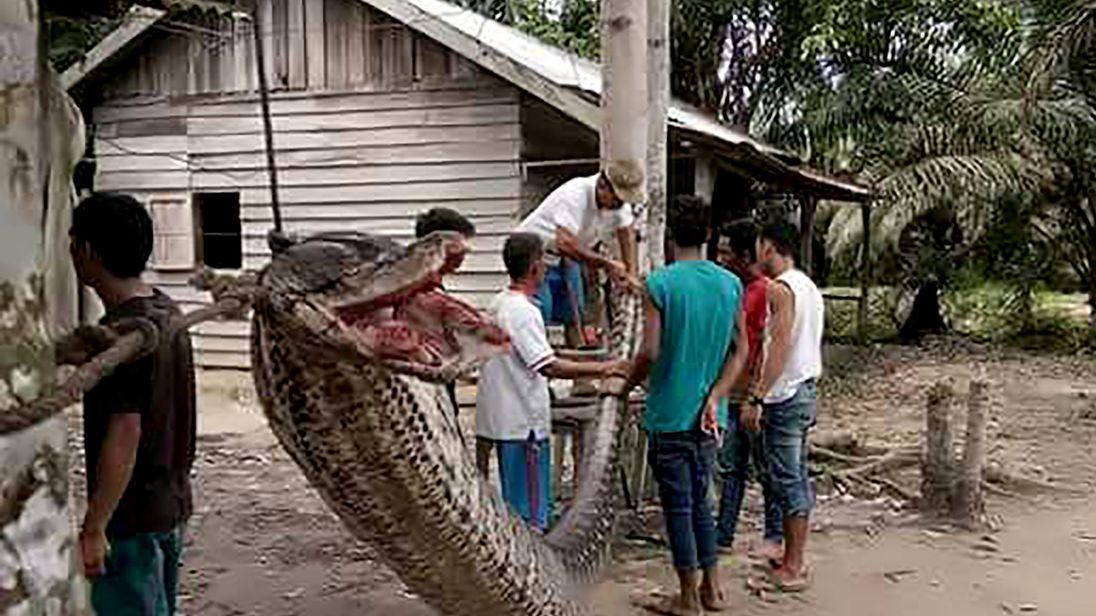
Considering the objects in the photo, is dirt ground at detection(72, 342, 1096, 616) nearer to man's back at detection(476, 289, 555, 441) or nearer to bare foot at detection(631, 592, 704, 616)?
bare foot at detection(631, 592, 704, 616)

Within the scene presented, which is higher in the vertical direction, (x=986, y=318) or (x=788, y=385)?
(x=788, y=385)

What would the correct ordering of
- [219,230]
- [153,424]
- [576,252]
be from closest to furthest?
[153,424] → [576,252] → [219,230]

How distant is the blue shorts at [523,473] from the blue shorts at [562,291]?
1.84 m

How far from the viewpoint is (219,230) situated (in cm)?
1410

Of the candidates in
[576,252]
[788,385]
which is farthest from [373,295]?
[788,385]

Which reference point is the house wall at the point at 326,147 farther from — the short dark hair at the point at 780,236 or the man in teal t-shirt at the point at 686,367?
the man in teal t-shirt at the point at 686,367

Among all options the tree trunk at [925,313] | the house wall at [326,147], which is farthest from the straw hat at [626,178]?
the tree trunk at [925,313]

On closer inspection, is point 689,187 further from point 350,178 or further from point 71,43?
point 71,43

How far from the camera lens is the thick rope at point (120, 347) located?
4.19 feet

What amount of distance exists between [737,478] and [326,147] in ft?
26.1

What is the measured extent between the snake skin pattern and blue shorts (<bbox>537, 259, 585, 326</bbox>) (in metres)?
3.04

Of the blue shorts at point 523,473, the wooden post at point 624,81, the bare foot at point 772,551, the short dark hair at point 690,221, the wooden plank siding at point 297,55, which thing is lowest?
A: the bare foot at point 772,551

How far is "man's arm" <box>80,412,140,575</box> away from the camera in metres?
2.86

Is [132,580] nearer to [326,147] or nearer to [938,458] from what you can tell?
[938,458]
